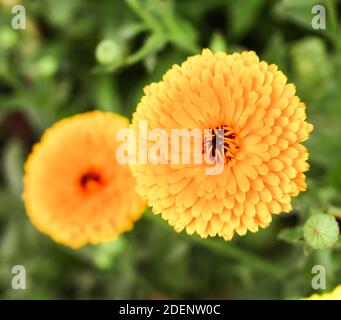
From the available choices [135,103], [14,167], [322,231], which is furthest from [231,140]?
[14,167]

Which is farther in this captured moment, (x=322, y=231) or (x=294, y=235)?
(x=294, y=235)

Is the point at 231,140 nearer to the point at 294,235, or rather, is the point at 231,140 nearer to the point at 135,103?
the point at 294,235

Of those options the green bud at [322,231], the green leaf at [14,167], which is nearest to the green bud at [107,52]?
the green bud at [322,231]

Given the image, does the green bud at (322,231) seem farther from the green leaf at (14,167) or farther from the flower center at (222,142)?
the green leaf at (14,167)

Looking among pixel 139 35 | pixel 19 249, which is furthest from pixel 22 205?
pixel 139 35

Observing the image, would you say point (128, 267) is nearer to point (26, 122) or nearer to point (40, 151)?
point (40, 151)

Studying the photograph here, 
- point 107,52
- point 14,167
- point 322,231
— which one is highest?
point 14,167

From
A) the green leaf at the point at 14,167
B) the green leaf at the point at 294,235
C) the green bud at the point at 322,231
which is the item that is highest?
the green leaf at the point at 14,167
